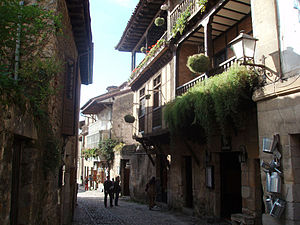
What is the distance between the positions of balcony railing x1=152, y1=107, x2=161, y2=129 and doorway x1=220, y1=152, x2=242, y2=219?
12.6 ft

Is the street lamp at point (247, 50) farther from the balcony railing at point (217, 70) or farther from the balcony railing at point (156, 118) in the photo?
the balcony railing at point (156, 118)

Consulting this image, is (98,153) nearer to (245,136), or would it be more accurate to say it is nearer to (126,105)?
(126,105)

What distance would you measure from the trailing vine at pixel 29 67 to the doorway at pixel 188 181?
7.04 m

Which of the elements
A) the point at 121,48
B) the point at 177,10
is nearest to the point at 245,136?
the point at 177,10

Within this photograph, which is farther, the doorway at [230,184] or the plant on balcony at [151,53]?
the plant on balcony at [151,53]

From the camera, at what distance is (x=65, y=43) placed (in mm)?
8086

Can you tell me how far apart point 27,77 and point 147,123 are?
10.3 metres

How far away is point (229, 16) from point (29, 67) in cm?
736

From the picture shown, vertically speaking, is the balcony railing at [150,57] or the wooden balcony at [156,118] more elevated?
the balcony railing at [150,57]

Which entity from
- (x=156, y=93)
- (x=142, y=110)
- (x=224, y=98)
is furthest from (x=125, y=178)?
(x=224, y=98)

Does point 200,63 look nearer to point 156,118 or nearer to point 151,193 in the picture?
point 156,118

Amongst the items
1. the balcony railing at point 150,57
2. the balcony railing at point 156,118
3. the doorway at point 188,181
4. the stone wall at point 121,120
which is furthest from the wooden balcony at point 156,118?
the stone wall at point 121,120

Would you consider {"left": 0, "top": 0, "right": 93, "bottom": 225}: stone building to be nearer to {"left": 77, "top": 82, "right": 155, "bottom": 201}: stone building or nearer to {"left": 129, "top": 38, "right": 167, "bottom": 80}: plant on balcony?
{"left": 129, "top": 38, "right": 167, "bottom": 80}: plant on balcony

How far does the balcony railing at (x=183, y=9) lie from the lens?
10289 millimetres
